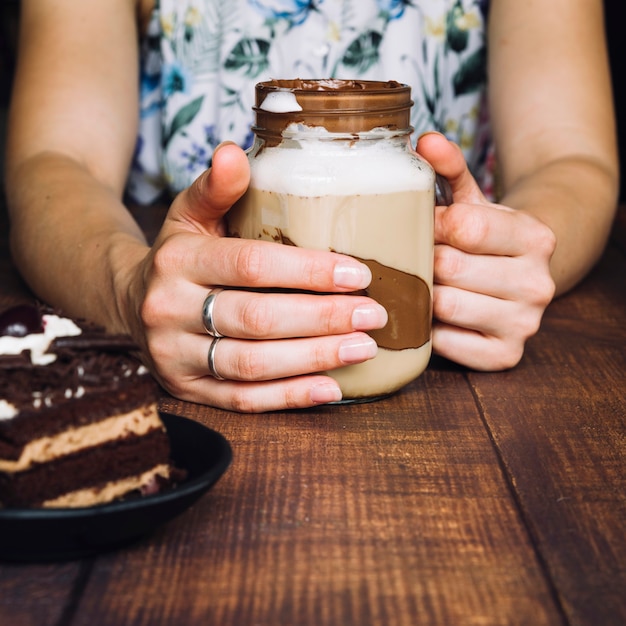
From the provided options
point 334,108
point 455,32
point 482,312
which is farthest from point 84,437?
point 455,32

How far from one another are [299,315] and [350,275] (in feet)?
0.18

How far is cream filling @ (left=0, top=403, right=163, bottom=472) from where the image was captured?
56 cm

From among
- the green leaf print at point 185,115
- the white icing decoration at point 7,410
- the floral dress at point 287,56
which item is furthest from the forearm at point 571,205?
the white icing decoration at point 7,410

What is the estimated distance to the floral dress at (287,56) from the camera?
56.7 inches

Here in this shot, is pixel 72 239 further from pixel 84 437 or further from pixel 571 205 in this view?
pixel 571 205

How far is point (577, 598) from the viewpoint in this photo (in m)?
0.53

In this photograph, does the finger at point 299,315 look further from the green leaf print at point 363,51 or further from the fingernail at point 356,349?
the green leaf print at point 363,51

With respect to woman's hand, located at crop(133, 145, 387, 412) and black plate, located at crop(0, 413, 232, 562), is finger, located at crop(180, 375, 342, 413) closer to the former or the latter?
woman's hand, located at crop(133, 145, 387, 412)

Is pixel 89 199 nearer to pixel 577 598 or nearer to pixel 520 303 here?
pixel 520 303

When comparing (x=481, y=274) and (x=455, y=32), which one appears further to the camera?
(x=455, y=32)

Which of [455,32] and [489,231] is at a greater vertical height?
[455,32]

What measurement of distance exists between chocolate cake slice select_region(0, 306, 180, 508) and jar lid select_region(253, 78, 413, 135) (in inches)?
9.8

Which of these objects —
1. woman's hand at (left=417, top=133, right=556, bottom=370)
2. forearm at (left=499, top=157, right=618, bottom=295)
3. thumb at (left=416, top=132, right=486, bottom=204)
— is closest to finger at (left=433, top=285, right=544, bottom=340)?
woman's hand at (left=417, top=133, right=556, bottom=370)

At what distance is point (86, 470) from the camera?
60 centimetres
